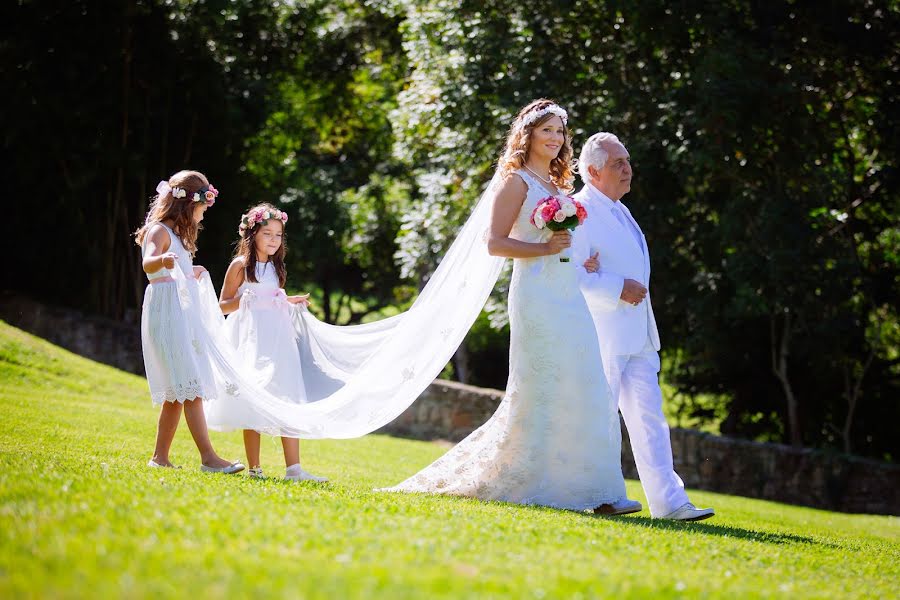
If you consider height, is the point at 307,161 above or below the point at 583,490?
above

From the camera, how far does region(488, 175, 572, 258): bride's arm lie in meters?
7.44

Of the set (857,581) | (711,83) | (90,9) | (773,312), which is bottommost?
(857,581)

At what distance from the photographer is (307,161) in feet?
101

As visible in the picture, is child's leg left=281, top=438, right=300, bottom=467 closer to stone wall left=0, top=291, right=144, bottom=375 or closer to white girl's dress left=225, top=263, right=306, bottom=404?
white girl's dress left=225, top=263, right=306, bottom=404

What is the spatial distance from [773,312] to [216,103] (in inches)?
496

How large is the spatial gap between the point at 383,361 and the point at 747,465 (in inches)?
373

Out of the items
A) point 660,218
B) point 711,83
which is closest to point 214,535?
point 711,83

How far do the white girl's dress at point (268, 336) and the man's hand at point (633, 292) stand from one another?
2.65m

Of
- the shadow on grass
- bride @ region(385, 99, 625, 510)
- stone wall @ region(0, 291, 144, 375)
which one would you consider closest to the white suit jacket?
bride @ region(385, 99, 625, 510)

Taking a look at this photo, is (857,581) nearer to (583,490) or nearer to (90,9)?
(583,490)

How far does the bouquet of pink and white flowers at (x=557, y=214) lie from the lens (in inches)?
285

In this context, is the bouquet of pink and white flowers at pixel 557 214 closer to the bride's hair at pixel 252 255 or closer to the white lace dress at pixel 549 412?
the white lace dress at pixel 549 412

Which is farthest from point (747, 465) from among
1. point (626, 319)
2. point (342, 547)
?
point (342, 547)

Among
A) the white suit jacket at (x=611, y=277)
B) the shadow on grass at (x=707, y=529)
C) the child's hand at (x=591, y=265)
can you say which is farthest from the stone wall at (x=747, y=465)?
the child's hand at (x=591, y=265)
